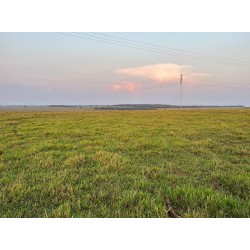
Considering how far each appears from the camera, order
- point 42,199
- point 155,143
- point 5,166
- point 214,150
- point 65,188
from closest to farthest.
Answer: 1. point 42,199
2. point 65,188
3. point 5,166
4. point 214,150
5. point 155,143

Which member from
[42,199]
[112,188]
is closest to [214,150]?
[112,188]

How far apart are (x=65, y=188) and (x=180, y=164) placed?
3.68 m

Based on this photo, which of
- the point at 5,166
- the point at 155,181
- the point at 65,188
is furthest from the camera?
the point at 5,166

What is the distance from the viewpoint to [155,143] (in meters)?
9.78

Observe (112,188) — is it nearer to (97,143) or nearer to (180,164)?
(180,164)

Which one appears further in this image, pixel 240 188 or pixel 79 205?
pixel 240 188

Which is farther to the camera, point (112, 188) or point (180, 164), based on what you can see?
point (180, 164)

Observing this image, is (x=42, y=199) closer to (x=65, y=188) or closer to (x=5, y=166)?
(x=65, y=188)

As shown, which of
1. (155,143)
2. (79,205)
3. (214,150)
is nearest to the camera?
(79,205)

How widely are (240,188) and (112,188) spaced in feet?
9.11
